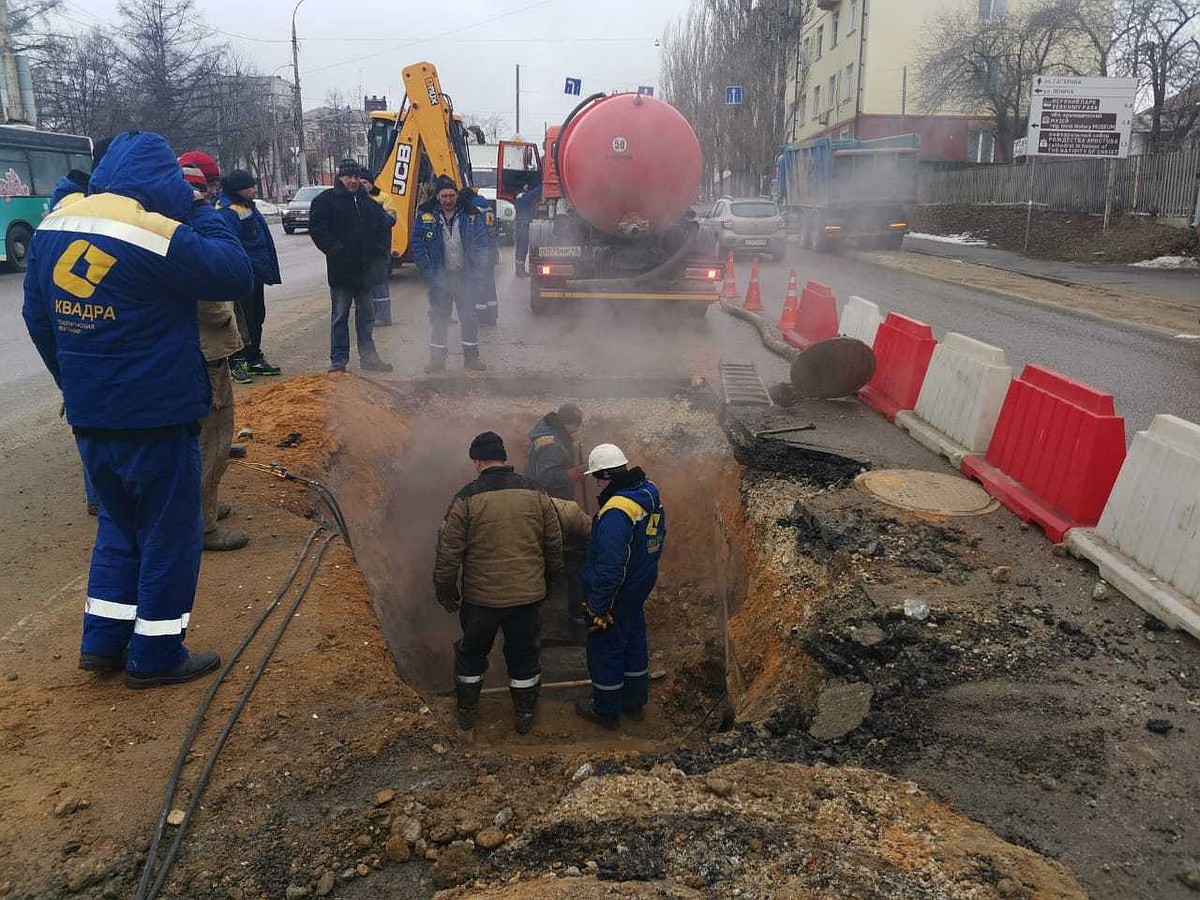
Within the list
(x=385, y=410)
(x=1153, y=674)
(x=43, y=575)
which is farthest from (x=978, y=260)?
(x=43, y=575)

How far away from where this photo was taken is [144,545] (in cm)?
369

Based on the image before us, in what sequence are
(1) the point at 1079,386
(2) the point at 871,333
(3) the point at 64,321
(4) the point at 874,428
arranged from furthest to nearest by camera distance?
(2) the point at 871,333, (4) the point at 874,428, (1) the point at 1079,386, (3) the point at 64,321

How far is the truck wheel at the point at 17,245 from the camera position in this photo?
64.3ft

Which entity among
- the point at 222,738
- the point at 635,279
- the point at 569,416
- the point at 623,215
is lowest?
the point at 222,738

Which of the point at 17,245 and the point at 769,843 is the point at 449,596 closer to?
the point at 769,843

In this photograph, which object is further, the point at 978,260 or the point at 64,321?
the point at 978,260

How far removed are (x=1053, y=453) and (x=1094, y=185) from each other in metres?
23.6

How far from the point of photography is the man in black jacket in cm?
856

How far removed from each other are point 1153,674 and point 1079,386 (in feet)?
6.84

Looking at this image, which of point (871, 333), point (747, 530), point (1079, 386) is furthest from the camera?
point (871, 333)

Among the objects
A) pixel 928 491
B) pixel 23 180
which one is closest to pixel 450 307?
pixel 928 491

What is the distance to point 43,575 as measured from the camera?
495 centimetres

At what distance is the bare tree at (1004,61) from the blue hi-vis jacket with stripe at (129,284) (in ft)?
115

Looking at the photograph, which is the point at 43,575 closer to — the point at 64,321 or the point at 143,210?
the point at 64,321
